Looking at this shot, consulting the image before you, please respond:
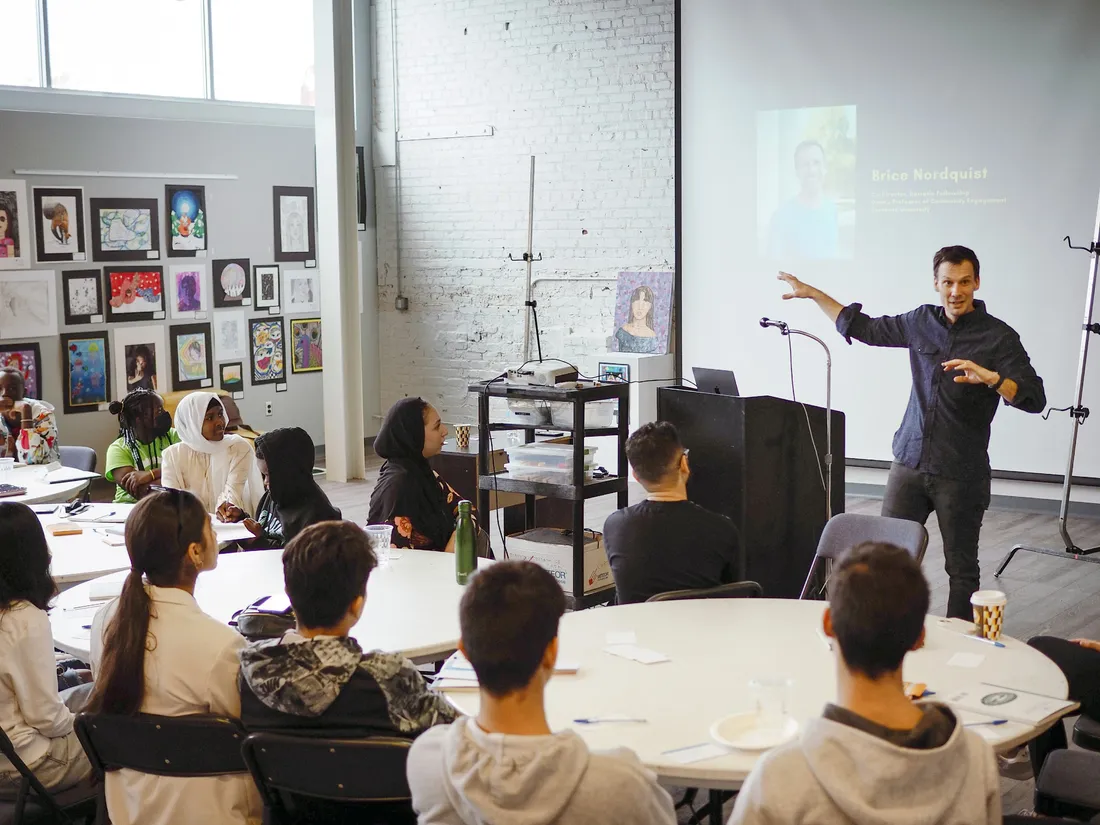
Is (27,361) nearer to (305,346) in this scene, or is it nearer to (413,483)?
(305,346)

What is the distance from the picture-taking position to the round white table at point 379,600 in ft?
10.4

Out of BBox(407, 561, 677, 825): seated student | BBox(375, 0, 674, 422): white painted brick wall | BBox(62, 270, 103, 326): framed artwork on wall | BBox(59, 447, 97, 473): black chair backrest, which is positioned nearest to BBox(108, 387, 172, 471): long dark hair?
BBox(59, 447, 97, 473): black chair backrest

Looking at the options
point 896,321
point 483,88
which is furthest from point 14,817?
point 483,88

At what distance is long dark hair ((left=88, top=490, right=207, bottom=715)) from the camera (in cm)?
257

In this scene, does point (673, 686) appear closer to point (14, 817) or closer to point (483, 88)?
point (14, 817)

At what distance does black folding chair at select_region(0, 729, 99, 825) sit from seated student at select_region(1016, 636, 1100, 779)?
2236 mm

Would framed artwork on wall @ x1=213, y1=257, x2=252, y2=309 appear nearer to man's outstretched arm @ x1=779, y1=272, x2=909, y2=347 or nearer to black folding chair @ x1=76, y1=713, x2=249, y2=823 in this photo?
A: man's outstretched arm @ x1=779, y1=272, x2=909, y2=347

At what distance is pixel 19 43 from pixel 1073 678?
7735 mm

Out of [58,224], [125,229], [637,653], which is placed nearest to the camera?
[637,653]

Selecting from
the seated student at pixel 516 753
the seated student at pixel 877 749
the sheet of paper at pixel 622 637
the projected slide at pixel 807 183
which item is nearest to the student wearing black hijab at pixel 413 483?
the sheet of paper at pixel 622 637

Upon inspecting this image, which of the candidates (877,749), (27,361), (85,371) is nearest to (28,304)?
(27,361)

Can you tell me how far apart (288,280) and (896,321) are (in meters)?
6.04

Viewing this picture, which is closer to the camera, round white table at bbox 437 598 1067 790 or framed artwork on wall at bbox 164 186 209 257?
round white table at bbox 437 598 1067 790

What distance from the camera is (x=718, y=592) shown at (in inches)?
138
